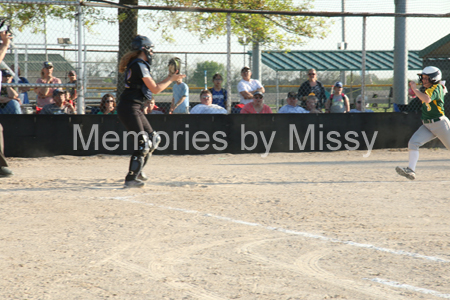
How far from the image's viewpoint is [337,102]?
13.0 metres

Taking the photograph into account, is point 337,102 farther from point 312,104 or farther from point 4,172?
point 4,172

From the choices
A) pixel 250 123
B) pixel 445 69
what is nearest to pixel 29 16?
pixel 250 123

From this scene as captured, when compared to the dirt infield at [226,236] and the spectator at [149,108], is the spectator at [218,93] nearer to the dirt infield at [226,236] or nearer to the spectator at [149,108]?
the spectator at [149,108]

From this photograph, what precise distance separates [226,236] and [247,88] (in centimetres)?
775

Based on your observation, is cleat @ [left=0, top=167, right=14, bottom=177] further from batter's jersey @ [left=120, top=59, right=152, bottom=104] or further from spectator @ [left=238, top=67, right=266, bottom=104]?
spectator @ [left=238, top=67, right=266, bottom=104]

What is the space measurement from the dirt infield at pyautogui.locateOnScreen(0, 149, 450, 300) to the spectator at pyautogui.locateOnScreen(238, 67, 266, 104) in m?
3.80

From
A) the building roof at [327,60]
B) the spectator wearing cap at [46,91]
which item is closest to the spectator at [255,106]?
the spectator wearing cap at [46,91]

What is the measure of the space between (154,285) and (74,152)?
787 cm

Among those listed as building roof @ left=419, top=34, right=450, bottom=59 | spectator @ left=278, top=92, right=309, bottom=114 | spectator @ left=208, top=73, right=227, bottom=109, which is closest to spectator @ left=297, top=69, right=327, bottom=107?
spectator @ left=278, top=92, right=309, bottom=114

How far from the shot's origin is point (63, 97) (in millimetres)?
10555

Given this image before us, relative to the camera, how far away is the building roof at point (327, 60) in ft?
77.4

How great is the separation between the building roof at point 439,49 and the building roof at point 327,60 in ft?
25.1

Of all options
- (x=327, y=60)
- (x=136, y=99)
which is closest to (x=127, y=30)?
(x=136, y=99)

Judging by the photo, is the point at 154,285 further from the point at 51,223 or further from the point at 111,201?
the point at 111,201
